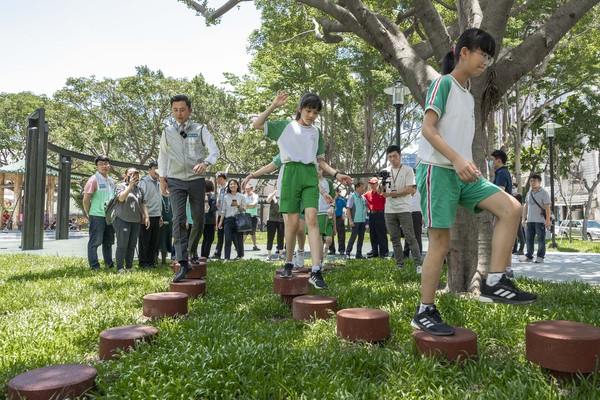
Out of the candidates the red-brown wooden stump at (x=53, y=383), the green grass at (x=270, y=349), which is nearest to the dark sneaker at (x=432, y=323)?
the green grass at (x=270, y=349)

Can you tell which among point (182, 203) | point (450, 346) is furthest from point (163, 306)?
point (450, 346)

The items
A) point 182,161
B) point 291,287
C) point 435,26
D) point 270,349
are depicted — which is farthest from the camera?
point 435,26

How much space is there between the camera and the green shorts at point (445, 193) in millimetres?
2873

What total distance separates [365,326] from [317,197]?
2.04 m

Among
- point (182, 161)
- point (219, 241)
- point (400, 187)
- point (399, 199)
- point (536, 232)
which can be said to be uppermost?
point (182, 161)

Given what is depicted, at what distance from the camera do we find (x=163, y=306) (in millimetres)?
3666

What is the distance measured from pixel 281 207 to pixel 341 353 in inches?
86.1

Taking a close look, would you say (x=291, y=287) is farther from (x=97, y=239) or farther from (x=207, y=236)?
(x=207, y=236)

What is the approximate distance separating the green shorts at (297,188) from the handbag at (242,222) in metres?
5.02

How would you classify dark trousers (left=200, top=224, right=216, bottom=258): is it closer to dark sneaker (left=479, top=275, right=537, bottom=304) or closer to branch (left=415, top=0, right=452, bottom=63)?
branch (left=415, top=0, right=452, bottom=63)

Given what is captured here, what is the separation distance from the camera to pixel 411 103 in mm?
27078

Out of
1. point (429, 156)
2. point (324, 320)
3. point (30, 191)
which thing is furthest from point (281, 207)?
point (30, 191)

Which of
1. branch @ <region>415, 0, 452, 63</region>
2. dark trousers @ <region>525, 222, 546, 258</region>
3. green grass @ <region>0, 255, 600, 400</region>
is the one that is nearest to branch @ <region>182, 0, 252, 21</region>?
branch @ <region>415, 0, 452, 63</region>

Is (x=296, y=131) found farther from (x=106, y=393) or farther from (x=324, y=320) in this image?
(x=106, y=393)
